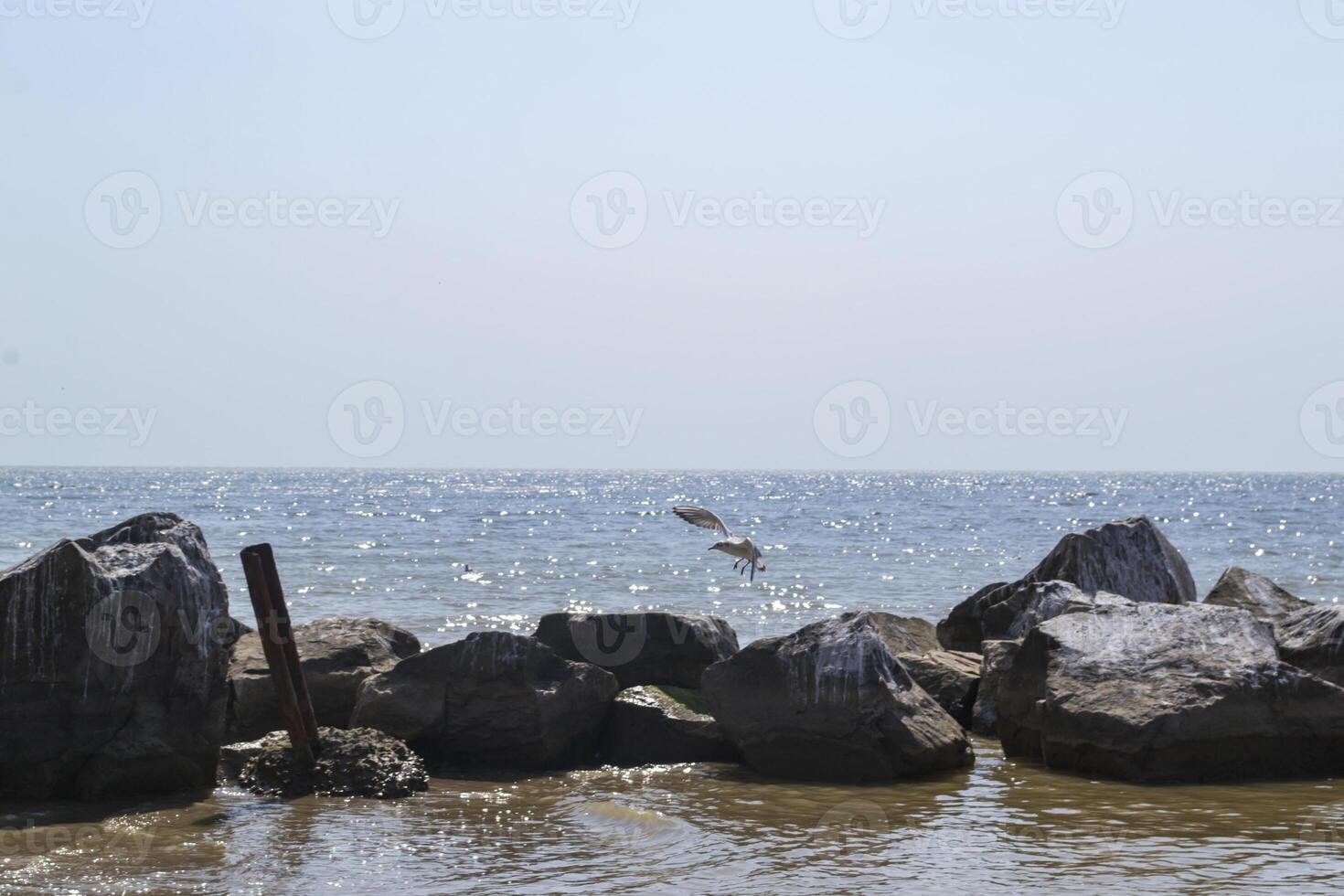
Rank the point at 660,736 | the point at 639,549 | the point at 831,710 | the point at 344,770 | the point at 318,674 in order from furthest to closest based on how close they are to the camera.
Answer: the point at 639,549 < the point at 318,674 < the point at 660,736 < the point at 831,710 < the point at 344,770

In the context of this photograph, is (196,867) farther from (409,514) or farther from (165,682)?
(409,514)

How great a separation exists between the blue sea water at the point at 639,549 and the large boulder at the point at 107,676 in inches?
358

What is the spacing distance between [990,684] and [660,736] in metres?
3.17

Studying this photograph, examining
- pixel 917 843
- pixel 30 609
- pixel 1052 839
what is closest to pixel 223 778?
pixel 30 609

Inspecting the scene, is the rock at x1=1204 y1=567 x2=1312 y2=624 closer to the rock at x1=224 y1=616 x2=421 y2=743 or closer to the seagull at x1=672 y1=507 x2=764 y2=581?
the seagull at x1=672 y1=507 x2=764 y2=581

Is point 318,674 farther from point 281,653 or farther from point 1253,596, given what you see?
point 1253,596

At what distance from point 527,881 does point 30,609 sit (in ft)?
13.3

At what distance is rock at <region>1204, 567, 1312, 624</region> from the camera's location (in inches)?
569

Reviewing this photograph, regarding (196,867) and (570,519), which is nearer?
(196,867)


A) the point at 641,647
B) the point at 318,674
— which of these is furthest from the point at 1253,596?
the point at 318,674

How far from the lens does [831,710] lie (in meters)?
10.2

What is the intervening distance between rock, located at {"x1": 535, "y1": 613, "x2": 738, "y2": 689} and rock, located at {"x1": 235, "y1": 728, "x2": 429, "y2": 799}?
7.83ft

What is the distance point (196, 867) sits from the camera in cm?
775

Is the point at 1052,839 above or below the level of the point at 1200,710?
below
